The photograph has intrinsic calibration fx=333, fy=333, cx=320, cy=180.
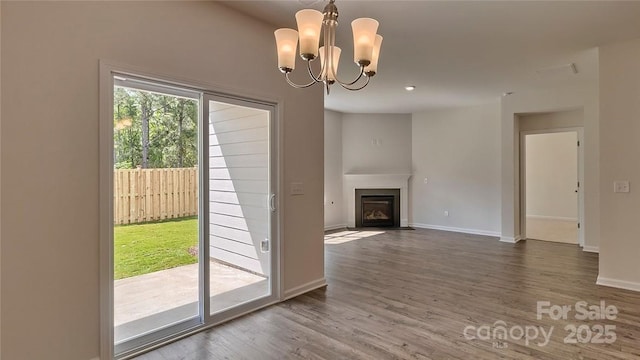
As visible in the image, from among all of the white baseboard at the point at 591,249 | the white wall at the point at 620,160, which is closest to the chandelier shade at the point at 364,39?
→ the white wall at the point at 620,160

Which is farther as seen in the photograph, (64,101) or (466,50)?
(466,50)

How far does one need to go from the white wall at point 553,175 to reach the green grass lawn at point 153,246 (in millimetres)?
8401

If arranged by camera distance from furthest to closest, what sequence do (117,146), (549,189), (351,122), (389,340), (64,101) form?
(549,189)
(351,122)
(389,340)
(117,146)
(64,101)

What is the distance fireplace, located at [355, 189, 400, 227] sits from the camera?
7930 mm

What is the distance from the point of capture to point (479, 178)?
697 cm

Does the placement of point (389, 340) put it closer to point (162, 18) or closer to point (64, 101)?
point (64, 101)

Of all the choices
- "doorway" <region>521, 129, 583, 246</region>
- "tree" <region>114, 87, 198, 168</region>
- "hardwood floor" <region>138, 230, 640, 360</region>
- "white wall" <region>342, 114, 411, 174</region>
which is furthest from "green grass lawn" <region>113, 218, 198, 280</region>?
"doorway" <region>521, 129, 583, 246</region>

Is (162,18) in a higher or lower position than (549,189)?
higher

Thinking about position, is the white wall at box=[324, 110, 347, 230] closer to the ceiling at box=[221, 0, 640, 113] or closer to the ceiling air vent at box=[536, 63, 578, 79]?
the ceiling at box=[221, 0, 640, 113]

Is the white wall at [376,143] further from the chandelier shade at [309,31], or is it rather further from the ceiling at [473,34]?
the chandelier shade at [309,31]

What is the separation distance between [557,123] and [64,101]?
7.01 m

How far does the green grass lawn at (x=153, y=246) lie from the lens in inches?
94.8

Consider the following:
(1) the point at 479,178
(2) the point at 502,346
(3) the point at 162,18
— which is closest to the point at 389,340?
(2) the point at 502,346

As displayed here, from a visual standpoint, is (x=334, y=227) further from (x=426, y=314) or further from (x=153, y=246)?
(x=153, y=246)
